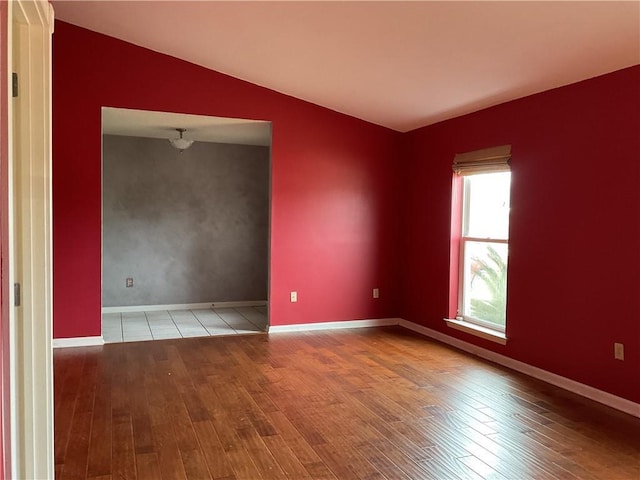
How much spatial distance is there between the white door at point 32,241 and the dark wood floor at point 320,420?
661mm

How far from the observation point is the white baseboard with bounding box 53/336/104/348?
476 cm

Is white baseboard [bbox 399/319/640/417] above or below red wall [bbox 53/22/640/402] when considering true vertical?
below

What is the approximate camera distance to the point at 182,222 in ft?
22.7

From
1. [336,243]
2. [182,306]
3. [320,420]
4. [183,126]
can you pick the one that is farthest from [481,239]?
[182,306]

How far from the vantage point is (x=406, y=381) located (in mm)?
3938

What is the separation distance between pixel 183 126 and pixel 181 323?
7.22 feet

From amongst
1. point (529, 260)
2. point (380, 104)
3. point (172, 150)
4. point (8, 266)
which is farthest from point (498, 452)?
point (172, 150)

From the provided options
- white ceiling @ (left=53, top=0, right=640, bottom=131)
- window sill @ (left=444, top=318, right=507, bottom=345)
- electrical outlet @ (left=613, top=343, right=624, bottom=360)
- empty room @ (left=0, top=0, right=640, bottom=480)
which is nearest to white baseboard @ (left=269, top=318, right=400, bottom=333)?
empty room @ (left=0, top=0, right=640, bottom=480)

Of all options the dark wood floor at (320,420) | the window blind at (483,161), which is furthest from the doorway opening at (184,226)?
the window blind at (483,161)

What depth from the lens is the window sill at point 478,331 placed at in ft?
14.6

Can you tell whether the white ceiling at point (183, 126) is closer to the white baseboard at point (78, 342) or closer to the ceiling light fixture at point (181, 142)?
the ceiling light fixture at point (181, 142)

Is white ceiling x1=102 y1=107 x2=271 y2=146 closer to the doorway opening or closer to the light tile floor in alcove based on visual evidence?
the doorway opening

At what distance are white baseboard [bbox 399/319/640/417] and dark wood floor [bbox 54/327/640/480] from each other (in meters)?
0.09

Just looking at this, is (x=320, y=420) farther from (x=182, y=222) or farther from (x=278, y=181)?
(x=182, y=222)
